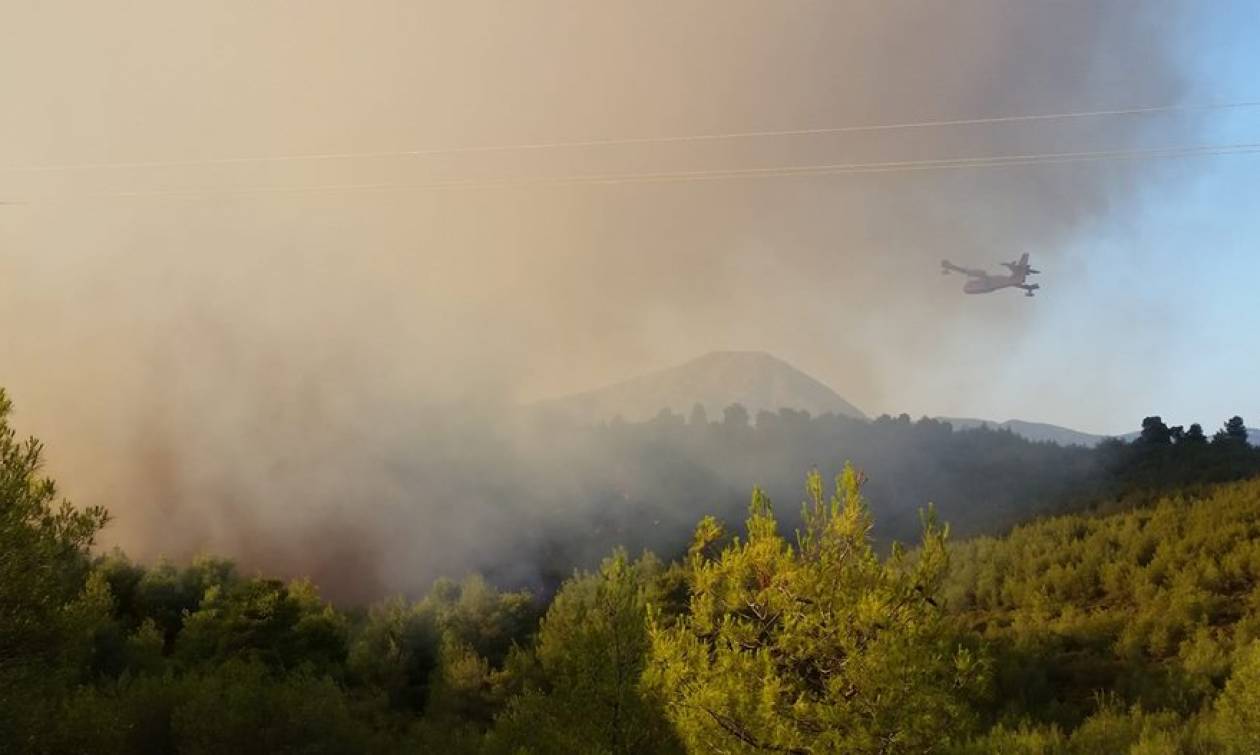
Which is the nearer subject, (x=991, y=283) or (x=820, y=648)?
(x=820, y=648)

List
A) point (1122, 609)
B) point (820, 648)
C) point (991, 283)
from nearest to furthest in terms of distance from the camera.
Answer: point (820, 648) < point (991, 283) < point (1122, 609)

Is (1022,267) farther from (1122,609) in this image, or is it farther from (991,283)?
(1122,609)

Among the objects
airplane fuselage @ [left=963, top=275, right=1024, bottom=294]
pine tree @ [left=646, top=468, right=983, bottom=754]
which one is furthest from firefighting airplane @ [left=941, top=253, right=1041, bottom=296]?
pine tree @ [left=646, top=468, right=983, bottom=754]

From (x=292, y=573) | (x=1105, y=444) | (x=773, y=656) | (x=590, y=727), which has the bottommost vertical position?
(x=292, y=573)

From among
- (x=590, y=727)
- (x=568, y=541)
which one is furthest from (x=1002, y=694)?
(x=568, y=541)

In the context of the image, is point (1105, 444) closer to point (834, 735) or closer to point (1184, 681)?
point (1184, 681)

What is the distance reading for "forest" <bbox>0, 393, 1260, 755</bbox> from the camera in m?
12.4

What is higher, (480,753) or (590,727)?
(590,727)

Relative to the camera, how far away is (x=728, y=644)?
1300 cm

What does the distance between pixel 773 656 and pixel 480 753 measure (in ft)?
49.9

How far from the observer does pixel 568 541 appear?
93.2 meters

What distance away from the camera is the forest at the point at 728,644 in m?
12.4

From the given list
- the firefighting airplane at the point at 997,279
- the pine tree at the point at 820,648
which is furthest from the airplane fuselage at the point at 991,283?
the pine tree at the point at 820,648

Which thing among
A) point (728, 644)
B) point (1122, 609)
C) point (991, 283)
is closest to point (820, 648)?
point (728, 644)
